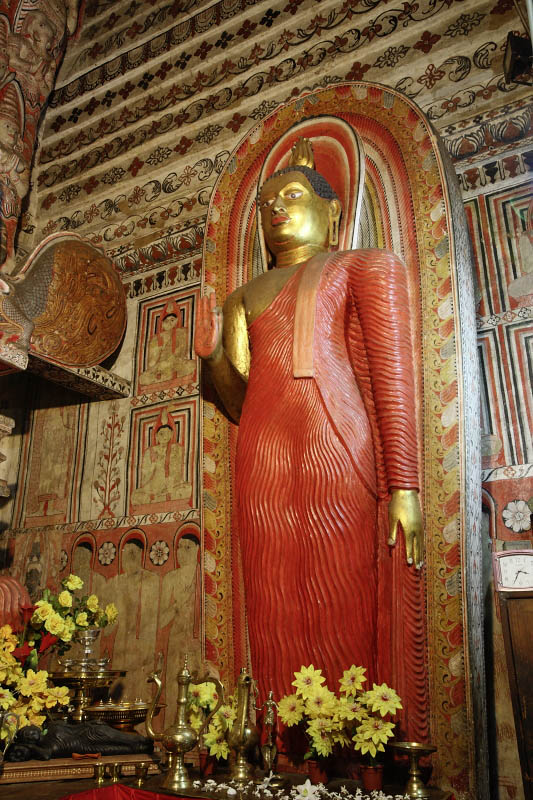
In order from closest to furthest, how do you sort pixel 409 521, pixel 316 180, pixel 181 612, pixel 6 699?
pixel 409 521
pixel 6 699
pixel 316 180
pixel 181 612

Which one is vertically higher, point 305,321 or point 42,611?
point 305,321

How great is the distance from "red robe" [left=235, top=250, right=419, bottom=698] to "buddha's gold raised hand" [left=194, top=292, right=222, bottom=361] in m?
0.32

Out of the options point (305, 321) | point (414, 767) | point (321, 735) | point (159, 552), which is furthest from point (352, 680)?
point (159, 552)

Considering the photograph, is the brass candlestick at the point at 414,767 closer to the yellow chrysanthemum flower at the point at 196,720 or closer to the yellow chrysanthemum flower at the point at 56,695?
the yellow chrysanthemum flower at the point at 196,720

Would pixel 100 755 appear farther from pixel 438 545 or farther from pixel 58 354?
pixel 58 354

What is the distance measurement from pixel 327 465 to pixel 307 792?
50.7 inches

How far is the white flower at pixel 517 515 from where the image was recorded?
3570 millimetres

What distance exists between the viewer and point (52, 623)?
397 cm

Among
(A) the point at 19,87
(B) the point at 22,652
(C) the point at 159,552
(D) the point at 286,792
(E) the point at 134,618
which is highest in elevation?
(A) the point at 19,87

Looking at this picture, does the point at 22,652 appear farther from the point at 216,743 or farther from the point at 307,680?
the point at 307,680

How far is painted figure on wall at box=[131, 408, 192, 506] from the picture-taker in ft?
16.2

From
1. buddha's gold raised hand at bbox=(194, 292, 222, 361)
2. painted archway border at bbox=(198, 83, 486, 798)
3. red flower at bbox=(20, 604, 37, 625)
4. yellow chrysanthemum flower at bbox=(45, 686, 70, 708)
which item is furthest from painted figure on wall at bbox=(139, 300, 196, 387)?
yellow chrysanthemum flower at bbox=(45, 686, 70, 708)

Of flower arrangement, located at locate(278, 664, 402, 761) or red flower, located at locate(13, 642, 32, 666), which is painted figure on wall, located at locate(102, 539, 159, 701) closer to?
red flower, located at locate(13, 642, 32, 666)

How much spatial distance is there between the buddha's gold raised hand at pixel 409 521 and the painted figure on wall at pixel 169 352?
Result: 227 centimetres
